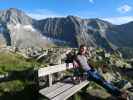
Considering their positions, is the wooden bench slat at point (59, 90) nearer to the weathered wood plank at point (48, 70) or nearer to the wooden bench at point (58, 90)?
Answer: the wooden bench at point (58, 90)

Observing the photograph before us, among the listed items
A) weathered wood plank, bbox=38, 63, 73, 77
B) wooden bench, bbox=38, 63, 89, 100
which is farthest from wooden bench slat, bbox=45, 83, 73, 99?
weathered wood plank, bbox=38, 63, 73, 77

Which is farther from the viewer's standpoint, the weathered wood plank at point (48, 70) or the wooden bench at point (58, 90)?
the weathered wood plank at point (48, 70)

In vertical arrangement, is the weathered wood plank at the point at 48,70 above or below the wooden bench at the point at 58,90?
above

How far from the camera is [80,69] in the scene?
10.4 metres

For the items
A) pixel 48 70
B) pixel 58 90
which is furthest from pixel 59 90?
pixel 48 70

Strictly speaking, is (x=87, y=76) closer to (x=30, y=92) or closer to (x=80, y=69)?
(x=80, y=69)

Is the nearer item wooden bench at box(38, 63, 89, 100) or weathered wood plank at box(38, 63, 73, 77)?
wooden bench at box(38, 63, 89, 100)

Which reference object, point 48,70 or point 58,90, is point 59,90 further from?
point 48,70

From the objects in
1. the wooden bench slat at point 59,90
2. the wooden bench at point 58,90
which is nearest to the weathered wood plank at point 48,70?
the wooden bench at point 58,90

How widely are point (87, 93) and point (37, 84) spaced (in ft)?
7.30

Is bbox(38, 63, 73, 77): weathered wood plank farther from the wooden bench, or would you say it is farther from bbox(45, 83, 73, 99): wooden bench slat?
bbox(45, 83, 73, 99): wooden bench slat

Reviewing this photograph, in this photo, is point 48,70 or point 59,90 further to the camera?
point 48,70

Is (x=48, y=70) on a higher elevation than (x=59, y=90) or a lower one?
higher

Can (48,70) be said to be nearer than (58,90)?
No
